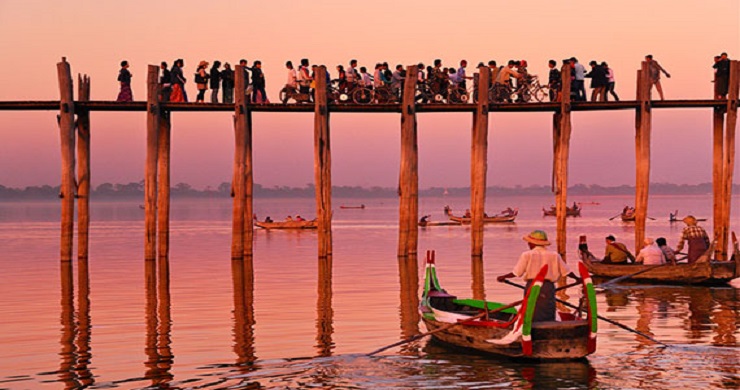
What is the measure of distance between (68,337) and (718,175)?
18.3 m

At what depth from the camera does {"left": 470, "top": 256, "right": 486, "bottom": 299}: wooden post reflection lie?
80.4 ft

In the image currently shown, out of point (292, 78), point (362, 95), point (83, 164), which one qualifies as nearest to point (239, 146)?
point (292, 78)

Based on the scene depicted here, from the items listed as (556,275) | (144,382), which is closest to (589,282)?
(556,275)

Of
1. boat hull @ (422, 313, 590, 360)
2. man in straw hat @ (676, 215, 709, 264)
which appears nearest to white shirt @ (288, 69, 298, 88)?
man in straw hat @ (676, 215, 709, 264)

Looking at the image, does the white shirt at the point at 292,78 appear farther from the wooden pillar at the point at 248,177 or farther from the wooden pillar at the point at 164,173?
the wooden pillar at the point at 164,173

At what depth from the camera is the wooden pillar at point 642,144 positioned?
1153 inches

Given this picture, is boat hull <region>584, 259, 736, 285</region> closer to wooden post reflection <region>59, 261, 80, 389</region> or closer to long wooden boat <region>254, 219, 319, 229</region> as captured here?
wooden post reflection <region>59, 261, 80, 389</region>

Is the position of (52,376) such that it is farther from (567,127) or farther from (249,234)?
(567,127)

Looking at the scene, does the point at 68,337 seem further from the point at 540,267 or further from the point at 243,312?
the point at 540,267

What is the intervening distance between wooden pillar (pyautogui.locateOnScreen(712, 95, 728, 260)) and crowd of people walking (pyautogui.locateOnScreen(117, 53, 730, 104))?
80cm

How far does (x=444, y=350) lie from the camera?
16234 millimetres

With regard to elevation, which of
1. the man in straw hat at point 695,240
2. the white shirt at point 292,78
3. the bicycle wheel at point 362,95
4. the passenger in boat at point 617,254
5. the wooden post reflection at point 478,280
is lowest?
the wooden post reflection at point 478,280

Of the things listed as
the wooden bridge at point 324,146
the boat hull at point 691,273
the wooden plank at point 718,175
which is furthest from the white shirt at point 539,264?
the wooden plank at point 718,175

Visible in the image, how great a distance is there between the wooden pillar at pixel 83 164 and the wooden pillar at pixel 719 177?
1592 cm
